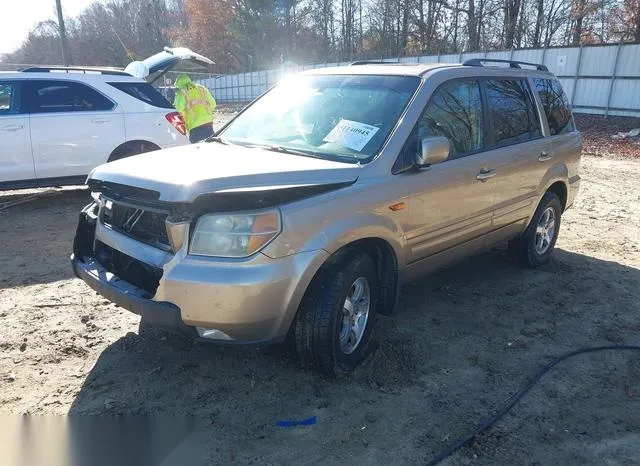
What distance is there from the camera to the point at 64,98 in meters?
7.41

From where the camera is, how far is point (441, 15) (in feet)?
108

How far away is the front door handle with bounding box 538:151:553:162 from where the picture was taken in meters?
5.05

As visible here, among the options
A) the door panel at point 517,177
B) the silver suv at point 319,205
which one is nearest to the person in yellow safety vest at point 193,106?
the silver suv at point 319,205

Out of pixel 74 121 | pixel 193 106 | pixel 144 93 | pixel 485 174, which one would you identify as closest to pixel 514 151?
pixel 485 174

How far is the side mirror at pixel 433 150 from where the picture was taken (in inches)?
136

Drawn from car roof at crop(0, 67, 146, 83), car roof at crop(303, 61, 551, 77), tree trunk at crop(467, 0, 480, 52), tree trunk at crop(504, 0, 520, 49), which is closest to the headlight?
car roof at crop(303, 61, 551, 77)

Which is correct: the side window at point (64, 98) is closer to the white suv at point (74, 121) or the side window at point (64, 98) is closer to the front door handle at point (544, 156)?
the white suv at point (74, 121)

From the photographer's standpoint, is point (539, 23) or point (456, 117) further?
point (539, 23)

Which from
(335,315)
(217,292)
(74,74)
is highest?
(74,74)

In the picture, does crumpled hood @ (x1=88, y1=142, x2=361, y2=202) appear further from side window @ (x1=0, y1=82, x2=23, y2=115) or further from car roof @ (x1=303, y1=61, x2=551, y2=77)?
side window @ (x1=0, y1=82, x2=23, y2=115)

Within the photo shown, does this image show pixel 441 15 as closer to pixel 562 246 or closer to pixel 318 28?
pixel 318 28

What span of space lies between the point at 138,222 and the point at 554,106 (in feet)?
14.2

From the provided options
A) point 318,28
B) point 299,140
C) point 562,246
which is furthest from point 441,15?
point 299,140

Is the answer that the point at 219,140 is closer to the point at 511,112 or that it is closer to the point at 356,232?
the point at 356,232
